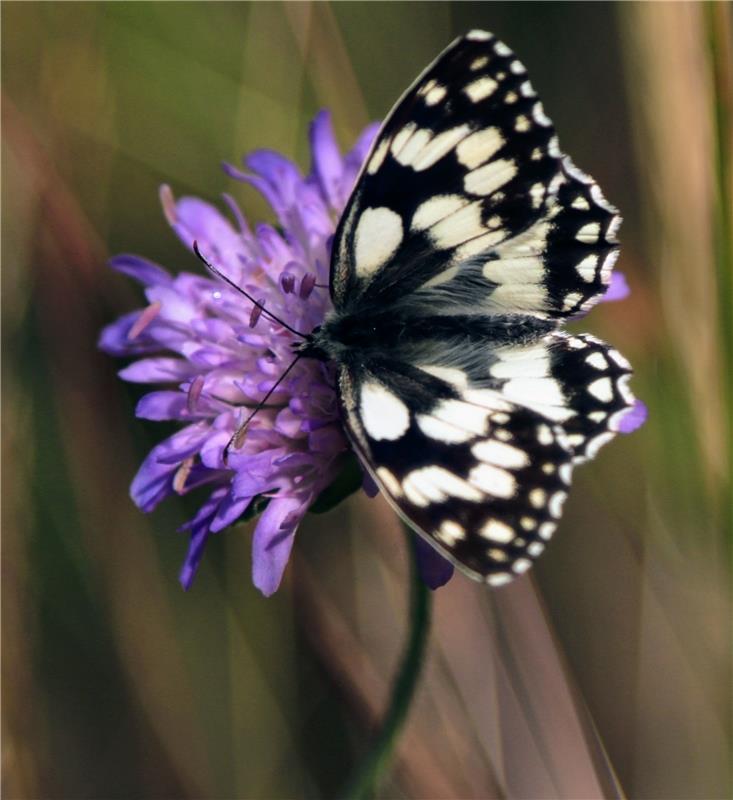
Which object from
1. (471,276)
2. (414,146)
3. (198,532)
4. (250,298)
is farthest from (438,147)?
(198,532)

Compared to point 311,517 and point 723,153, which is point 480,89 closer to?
point 723,153

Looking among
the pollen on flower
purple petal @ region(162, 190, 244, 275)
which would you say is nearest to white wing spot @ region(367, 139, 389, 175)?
the pollen on flower

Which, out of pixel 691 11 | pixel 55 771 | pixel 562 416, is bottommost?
pixel 55 771

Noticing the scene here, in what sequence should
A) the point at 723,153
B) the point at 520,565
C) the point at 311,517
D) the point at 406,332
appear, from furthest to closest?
the point at 311,517 → the point at 723,153 → the point at 406,332 → the point at 520,565

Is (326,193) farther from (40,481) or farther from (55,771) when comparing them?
(55,771)

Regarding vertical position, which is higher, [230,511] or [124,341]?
[124,341]

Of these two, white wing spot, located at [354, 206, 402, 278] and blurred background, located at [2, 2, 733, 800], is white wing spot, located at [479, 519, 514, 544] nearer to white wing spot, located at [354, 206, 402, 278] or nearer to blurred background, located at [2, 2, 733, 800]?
white wing spot, located at [354, 206, 402, 278]

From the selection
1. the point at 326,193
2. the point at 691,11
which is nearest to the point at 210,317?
the point at 326,193

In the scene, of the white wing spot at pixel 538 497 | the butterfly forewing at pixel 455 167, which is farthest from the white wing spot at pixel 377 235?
the white wing spot at pixel 538 497
